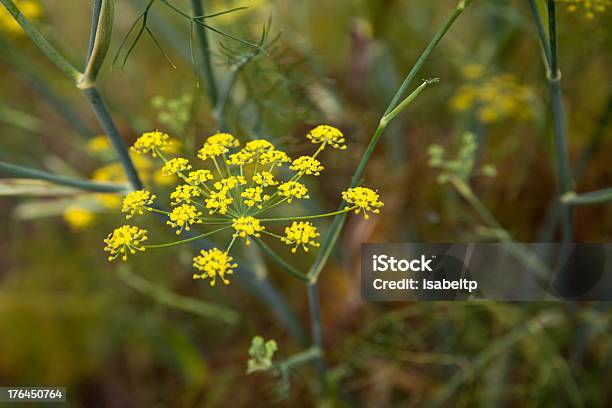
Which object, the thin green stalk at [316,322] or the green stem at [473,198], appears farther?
the green stem at [473,198]

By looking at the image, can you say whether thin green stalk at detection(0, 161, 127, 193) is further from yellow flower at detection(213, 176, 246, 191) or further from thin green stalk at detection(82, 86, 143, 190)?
yellow flower at detection(213, 176, 246, 191)

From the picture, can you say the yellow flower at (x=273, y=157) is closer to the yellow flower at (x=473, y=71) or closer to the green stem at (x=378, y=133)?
the green stem at (x=378, y=133)

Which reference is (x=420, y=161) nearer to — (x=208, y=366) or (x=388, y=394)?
(x=388, y=394)

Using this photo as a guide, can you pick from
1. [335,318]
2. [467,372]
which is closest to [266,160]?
[467,372]

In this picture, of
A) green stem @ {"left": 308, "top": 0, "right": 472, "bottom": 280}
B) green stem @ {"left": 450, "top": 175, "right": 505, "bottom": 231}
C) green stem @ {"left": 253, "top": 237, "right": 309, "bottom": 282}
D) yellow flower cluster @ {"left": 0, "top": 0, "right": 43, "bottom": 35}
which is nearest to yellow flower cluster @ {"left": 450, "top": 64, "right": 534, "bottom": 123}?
green stem @ {"left": 450, "top": 175, "right": 505, "bottom": 231}

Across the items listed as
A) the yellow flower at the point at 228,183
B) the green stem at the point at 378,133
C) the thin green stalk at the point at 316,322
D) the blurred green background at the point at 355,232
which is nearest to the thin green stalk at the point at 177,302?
the blurred green background at the point at 355,232
